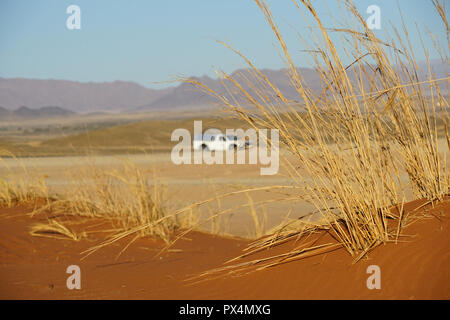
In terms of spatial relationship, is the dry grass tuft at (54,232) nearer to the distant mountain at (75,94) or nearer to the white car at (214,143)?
the white car at (214,143)

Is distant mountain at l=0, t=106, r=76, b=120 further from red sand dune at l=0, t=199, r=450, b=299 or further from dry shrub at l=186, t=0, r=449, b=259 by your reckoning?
dry shrub at l=186, t=0, r=449, b=259

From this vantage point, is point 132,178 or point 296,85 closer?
point 296,85

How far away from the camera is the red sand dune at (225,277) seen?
274 cm

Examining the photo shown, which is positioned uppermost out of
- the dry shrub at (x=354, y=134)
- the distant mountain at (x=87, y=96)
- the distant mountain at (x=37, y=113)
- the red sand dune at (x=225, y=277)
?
the distant mountain at (x=87, y=96)

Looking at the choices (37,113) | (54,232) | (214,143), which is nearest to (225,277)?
(54,232)

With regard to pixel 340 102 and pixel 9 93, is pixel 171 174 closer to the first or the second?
pixel 340 102

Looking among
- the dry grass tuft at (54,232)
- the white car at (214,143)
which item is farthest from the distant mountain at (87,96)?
the dry grass tuft at (54,232)

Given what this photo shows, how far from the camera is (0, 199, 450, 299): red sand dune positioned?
2.74 m

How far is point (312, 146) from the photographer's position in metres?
3.31

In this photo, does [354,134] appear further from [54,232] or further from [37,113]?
[37,113]

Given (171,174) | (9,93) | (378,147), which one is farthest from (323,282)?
(9,93)

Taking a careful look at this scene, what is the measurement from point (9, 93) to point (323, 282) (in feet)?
560

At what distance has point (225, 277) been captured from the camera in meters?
3.29
